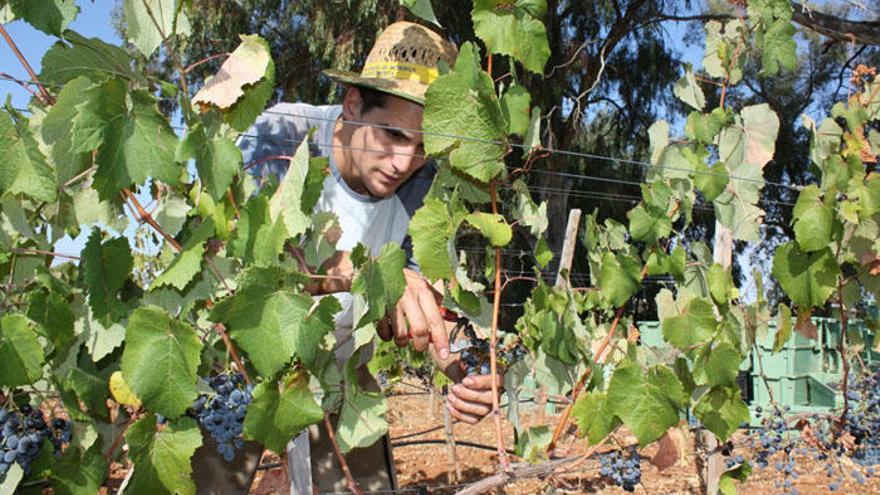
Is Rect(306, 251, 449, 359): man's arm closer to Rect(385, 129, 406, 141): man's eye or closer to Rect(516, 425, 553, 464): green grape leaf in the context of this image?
Rect(516, 425, 553, 464): green grape leaf

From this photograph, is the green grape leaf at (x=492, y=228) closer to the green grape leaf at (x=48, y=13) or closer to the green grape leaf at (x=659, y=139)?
the green grape leaf at (x=48, y=13)

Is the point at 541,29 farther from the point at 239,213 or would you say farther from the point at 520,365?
the point at 520,365

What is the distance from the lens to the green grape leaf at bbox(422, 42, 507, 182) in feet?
4.18

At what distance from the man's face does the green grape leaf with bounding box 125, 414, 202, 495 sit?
29.9 inches

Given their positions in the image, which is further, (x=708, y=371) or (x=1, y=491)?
(x=708, y=371)

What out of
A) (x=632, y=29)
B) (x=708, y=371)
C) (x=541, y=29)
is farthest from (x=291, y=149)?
(x=632, y=29)

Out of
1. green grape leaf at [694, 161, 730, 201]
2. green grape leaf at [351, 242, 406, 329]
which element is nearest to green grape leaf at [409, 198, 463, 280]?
green grape leaf at [351, 242, 406, 329]

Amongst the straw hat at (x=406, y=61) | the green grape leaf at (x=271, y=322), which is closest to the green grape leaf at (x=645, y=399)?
the green grape leaf at (x=271, y=322)

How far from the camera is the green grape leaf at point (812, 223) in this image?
2.04m

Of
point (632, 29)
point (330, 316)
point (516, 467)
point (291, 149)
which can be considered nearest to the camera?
point (330, 316)

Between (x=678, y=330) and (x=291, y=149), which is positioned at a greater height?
(x=291, y=149)

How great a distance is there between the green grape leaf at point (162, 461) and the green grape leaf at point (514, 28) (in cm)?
76

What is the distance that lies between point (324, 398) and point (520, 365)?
0.45m

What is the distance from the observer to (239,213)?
47.8 inches
